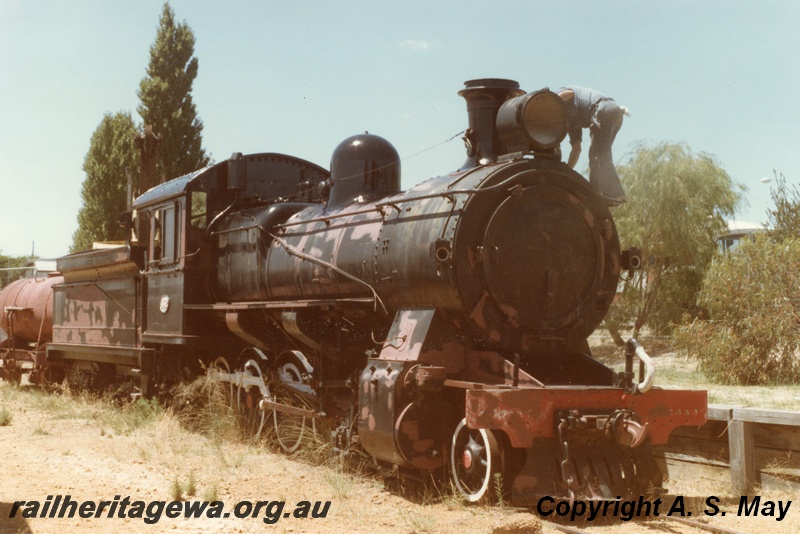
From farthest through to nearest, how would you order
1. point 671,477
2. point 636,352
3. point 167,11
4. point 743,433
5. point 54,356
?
point 167,11, point 54,356, point 671,477, point 743,433, point 636,352

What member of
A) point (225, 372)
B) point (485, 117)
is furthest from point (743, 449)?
point (225, 372)

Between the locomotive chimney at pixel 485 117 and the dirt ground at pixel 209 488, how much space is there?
121 inches

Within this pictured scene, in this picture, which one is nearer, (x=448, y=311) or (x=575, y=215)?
(x=448, y=311)

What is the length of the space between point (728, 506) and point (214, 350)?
6.29 metres

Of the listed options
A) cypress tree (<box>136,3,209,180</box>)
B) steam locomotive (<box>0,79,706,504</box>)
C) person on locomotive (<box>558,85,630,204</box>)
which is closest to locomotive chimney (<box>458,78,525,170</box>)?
steam locomotive (<box>0,79,706,504</box>)

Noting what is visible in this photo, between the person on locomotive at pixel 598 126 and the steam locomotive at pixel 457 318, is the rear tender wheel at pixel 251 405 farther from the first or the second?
the person on locomotive at pixel 598 126

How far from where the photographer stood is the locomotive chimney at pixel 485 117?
301 inches

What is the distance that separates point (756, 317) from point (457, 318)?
842cm

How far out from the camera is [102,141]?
3394 centimetres

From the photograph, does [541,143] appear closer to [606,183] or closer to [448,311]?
[606,183]

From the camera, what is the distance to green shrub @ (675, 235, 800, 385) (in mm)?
13344

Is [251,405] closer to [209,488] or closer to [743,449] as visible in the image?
[209,488]

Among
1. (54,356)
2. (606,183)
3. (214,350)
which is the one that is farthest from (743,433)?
(54,356)

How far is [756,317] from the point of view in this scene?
13445 mm
